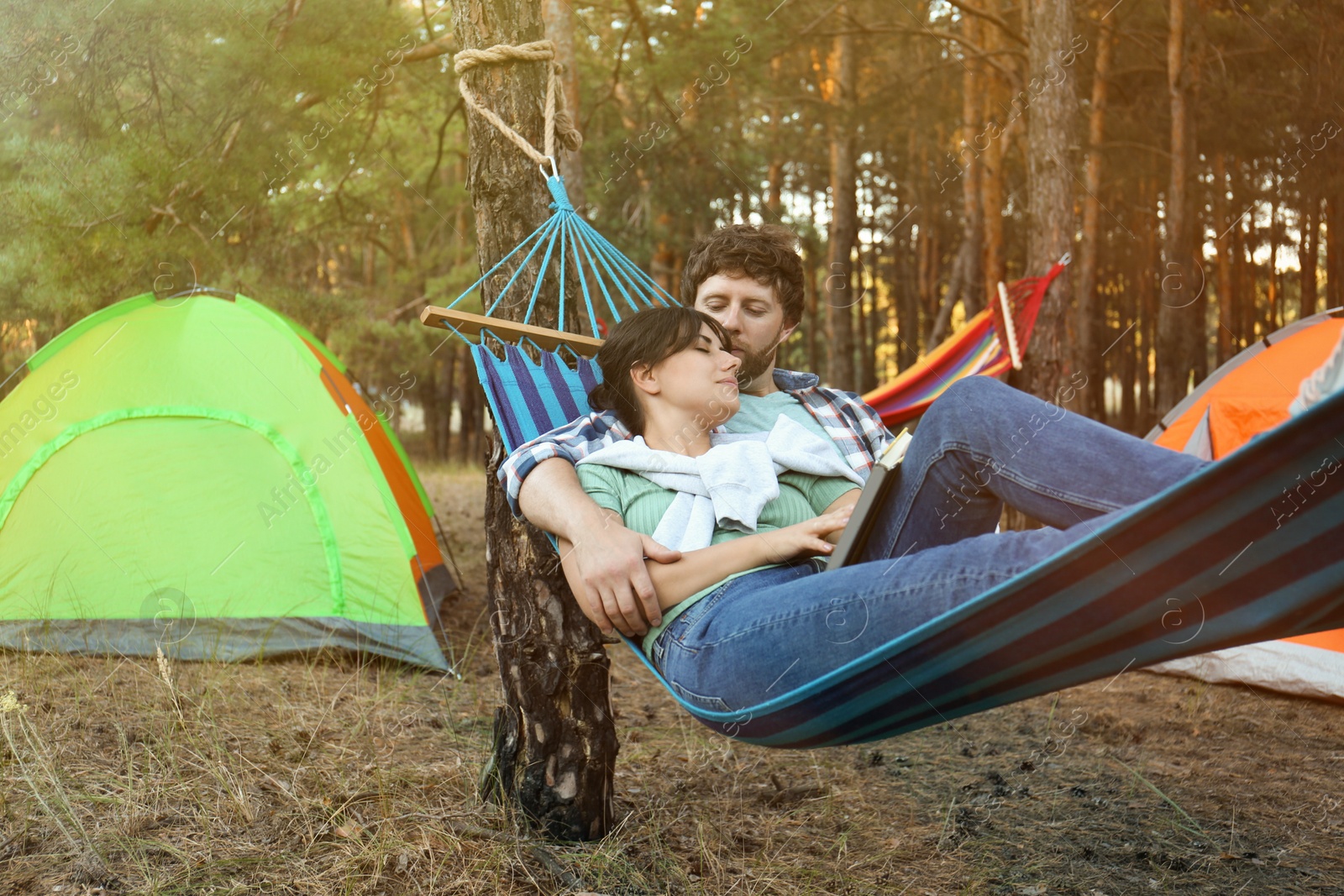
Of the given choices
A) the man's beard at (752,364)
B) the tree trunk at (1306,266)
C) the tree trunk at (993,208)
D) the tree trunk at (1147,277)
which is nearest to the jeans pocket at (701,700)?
the man's beard at (752,364)

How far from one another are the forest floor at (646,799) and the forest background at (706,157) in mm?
1277

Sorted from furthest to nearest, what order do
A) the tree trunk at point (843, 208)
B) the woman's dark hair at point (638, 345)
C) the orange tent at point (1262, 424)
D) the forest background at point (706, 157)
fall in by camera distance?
the tree trunk at point (843, 208), the forest background at point (706, 157), the orange tent at point (1262, 424), the woman's dark hair at point (638, 345)

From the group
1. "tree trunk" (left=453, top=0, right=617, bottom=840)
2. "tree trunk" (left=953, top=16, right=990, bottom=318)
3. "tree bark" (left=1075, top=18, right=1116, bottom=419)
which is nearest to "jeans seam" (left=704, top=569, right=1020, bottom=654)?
"tree trunk" (left=453, top=0, right=617, bottom=840)

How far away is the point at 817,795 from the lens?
7.00ft

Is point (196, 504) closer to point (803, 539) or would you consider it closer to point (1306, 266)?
point (803, 539)

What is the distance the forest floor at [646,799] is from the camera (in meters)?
1.65

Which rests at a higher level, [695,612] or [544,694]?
[695,612]

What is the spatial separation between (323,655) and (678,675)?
205cm

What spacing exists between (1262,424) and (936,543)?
8.06 ft

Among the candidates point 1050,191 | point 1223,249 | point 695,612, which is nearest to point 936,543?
point 695,612

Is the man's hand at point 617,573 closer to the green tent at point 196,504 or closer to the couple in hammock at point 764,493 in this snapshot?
the couple in hammock at point 764,493

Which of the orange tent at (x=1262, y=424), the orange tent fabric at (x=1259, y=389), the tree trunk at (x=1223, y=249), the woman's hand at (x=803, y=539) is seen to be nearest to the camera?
the woman's hand at (x=803, y=539)

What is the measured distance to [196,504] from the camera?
122 inches

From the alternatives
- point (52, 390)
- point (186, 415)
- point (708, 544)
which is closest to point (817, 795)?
point (708, 544)
